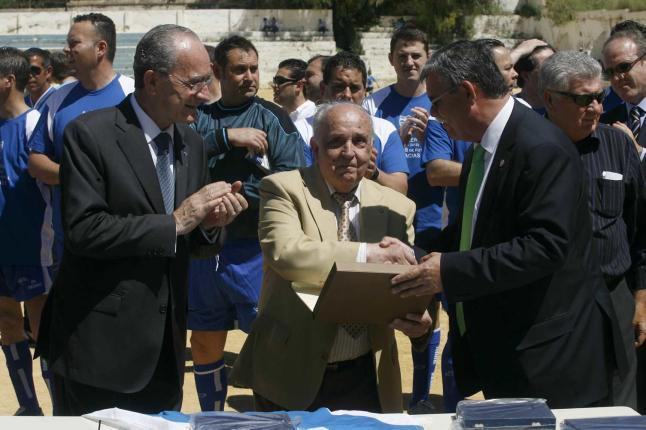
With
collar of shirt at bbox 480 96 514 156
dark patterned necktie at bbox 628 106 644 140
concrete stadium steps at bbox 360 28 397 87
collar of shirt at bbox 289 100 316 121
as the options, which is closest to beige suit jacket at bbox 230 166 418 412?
collar of shirt at bbox 480 96 514 156

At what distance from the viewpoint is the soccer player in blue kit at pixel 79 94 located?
6.04 metres

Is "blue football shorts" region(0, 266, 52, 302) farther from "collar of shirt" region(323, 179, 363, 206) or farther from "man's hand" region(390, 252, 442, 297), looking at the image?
"man's hand" region(390, 252, 442, 297)

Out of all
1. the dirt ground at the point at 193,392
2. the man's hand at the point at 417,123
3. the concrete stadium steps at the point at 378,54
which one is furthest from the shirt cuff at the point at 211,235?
the concrete stadium steps at the point at 378,54

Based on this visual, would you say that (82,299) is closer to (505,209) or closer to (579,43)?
(505,209)

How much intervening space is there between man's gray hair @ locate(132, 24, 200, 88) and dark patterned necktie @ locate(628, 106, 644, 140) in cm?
259

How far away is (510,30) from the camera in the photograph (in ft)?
140

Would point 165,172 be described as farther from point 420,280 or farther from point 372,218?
point 420,280

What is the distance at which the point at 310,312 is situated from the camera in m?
3.99

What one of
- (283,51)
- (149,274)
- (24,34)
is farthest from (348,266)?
(24,34)

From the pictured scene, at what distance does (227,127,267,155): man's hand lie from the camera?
570cm

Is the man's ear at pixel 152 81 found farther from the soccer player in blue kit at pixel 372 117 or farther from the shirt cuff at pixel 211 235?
the soccer player in blue kit at pixel 372 117

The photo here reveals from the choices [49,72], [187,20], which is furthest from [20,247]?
[187,20]

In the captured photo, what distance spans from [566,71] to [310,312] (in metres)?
1.50

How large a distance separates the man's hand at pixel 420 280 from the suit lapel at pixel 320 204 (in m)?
0.51
